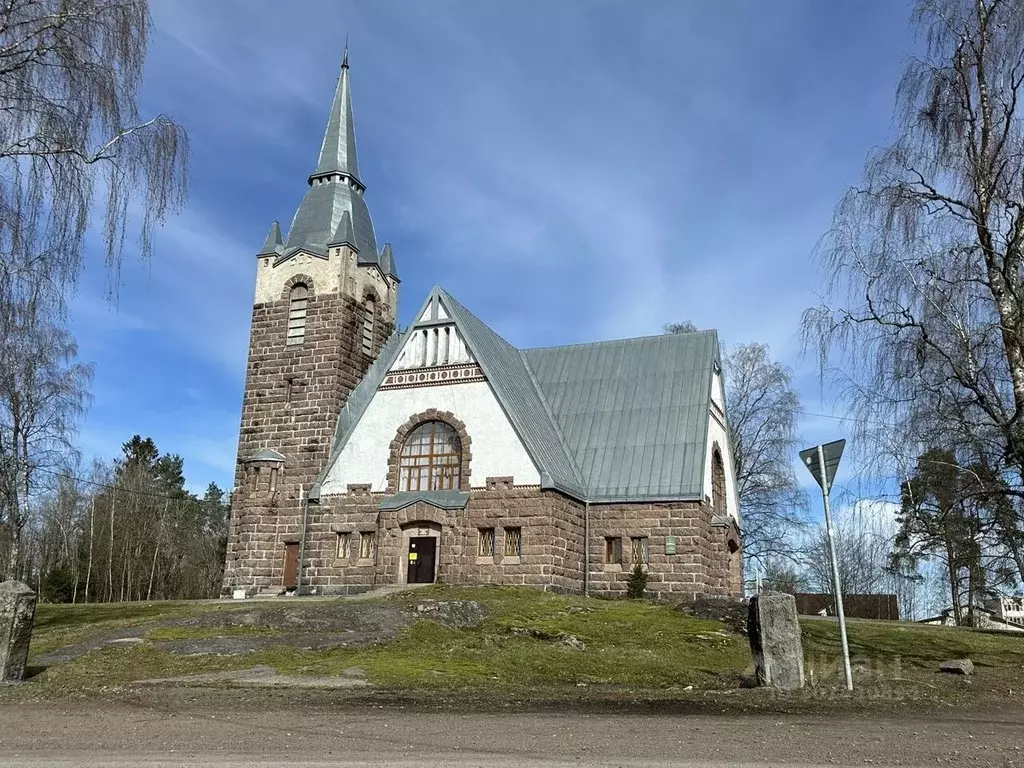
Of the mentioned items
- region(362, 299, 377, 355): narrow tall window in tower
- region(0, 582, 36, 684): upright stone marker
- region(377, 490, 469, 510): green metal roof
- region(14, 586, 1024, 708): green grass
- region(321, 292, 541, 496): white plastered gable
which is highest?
region(362, 299, 377, 355): narrow tall window in tower

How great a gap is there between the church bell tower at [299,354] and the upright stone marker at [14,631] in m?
16.6

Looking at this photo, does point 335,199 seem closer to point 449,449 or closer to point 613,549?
point 449,449

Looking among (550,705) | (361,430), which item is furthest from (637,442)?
(550,705)

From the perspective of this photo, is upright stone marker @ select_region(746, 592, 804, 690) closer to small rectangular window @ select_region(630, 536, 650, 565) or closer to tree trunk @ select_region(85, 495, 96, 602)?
small rectangular window @ select_region(630, 536, 650, 565)

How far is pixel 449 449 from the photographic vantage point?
27.6 meters

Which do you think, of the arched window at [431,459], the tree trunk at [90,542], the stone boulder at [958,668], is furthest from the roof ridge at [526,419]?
the tree trunk at [90,542]

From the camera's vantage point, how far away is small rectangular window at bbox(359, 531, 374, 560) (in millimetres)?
27359

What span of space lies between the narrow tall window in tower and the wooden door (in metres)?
7.66

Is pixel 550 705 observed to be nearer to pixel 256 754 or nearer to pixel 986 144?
pixel 256 754

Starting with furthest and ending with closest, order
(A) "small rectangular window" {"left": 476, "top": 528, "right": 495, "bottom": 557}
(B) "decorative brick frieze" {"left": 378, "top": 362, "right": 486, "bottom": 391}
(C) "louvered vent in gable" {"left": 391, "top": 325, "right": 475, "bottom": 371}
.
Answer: (C) "louvered vent in gable" {"left": 391, "top": 325, "right": 475, "bottom": 371} → (B) "decorative brick frieze" {"left": 378, "top": 362, "right": 486, "bottom": 391} → (A) "small rectangular window" {"left": 476, "top": 528, "right": 495, "bottom": 557}

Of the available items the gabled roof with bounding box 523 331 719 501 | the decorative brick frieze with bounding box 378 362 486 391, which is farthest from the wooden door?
the gabled roof with bounding box 523 331 719 501

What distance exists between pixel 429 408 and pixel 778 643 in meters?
17.8

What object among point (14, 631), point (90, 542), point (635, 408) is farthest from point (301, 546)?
point (90, 542)

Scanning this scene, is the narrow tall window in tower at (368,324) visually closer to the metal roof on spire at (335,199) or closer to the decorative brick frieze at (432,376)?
Answer: the metal roof on spire at (335,199)
